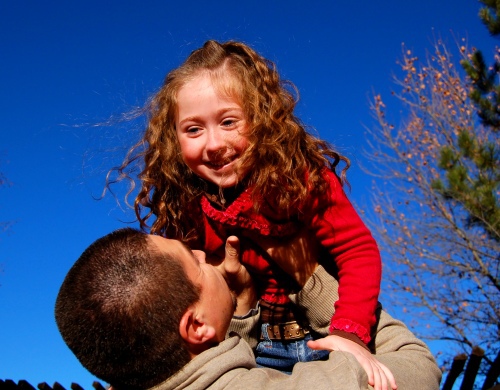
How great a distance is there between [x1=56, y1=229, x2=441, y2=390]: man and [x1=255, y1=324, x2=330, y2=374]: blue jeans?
1.77ft

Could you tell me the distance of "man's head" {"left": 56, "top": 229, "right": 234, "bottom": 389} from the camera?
1508 millimetres

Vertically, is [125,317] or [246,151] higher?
[246,151]

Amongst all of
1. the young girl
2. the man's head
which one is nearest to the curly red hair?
the young girl

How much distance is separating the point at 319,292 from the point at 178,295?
0.68 metres

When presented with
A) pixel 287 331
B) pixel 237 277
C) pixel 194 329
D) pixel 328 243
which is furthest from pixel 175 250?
pixel 287 331

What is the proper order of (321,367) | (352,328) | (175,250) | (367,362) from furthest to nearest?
(352,328) → (175,250) → (367,362) → (321,367)

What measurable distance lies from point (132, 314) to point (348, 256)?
83 cm

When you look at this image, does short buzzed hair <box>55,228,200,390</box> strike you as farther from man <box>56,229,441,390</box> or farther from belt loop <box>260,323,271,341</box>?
belt loop <box>260,323,271,341</box>

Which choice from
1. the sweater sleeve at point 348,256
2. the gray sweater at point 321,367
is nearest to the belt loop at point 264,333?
the gray sweater at point 321,367

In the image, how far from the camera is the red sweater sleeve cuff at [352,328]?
185 centimetres

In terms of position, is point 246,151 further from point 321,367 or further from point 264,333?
point 321,367

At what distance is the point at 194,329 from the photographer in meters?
1.58

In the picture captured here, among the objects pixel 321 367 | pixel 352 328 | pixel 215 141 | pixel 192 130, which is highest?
pixel 192 130

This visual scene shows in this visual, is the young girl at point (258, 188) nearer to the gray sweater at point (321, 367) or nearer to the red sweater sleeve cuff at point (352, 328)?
the red sweater sleeve cuff at point (352, 328)
